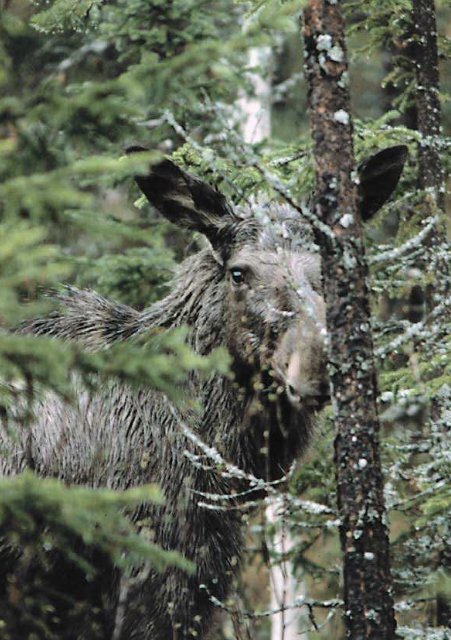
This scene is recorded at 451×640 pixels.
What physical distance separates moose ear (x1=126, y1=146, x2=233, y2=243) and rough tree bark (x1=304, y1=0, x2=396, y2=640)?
66.6 inches

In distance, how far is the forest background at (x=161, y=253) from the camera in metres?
3.28

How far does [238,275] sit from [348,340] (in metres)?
1.80

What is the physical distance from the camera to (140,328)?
6594 millimetres

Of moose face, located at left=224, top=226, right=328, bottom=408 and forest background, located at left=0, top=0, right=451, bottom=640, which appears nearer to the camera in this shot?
forest background, located at left=0, top=0, right=451, bottom=640

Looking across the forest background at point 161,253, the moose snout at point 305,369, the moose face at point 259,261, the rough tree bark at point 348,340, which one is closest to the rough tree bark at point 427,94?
the forest background at point 161,253

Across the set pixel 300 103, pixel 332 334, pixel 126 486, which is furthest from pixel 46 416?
pixel 300 103

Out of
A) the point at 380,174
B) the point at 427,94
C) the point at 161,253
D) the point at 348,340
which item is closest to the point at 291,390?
the point at 348,340

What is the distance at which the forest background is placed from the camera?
328 cm

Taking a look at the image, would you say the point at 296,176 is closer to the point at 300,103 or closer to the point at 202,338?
the point at 202,338

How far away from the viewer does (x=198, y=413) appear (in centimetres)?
631

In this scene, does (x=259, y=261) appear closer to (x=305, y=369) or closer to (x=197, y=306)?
(x=197, y=306)

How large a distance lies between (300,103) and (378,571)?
13940 millimetres

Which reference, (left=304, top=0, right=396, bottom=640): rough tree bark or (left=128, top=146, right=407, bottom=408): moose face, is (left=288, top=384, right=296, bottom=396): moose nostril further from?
(left=304, top=0, right=396, bottom=640): rough tree bark

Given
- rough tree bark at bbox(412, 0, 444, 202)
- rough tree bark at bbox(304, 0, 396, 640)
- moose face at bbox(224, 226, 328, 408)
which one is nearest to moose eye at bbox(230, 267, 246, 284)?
moose face at bbox(224, 226, 328, 408)
